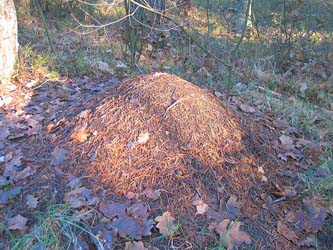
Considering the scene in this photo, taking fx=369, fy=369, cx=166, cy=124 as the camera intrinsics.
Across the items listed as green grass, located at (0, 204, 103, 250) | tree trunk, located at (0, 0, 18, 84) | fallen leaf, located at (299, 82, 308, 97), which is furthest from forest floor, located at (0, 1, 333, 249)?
fallen leaf, located at (299, 82, 308, 97)

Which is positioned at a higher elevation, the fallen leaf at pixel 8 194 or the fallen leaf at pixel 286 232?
the fallen leaf at pixel 8 194

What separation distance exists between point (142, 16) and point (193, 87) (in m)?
3.57

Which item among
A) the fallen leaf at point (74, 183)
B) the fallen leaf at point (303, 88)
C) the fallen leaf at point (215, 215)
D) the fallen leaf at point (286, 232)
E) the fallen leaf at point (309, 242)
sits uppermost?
the fallen leaf at point (74, 183)

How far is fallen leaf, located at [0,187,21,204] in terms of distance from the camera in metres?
2.44

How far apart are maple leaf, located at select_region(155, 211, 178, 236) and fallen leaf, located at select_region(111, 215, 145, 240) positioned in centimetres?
11

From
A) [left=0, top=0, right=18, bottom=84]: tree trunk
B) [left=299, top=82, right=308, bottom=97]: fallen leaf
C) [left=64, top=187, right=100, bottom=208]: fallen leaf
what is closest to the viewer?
[left=64, top=187, right=100, bottom=208]: fallen leaf

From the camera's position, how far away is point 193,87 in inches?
130

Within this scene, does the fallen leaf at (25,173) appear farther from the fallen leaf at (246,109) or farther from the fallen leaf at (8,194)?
the fallen leaf at (246,109)

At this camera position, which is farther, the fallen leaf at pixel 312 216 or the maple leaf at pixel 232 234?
the fallen leaf at pixel 312 216

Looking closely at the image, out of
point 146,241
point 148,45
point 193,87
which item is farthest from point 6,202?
point 148,45

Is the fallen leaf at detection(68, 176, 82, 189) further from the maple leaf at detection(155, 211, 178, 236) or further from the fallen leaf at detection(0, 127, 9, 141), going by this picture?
the fallen leaf at detection(0, 127, 9, 141)

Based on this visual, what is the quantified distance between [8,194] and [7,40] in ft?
7.96

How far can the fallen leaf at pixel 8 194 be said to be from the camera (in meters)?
2.44

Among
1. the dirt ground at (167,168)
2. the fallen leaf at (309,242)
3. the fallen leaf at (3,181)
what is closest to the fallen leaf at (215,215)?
the dirt ground at (167,168)
